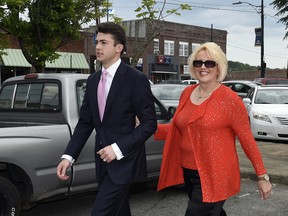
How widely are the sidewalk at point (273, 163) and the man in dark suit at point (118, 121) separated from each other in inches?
176

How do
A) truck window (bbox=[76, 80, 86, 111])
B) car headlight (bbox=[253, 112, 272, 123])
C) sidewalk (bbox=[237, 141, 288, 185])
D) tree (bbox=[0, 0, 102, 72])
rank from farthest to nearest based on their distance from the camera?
tree (bbox=[0, 0, 102, 72])
car headlight (bbox=[253, 112, 272, 123])
sidewalk (bbox=[237, 141, 288, 185])
truck window (bbox=[76, 80, 86, 111])

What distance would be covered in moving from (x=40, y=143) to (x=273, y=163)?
5088 millimetres

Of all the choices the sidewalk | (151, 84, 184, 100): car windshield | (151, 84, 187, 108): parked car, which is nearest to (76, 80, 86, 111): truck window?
the sidewalk

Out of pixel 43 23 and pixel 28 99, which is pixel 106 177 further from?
pixel 43 23

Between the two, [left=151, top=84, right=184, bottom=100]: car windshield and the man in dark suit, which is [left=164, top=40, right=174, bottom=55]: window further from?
the man in dark suit

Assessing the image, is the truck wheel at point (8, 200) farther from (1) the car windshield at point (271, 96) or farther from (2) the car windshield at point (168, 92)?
(1) the car windshield at point (271, 96)

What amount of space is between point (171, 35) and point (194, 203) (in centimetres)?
5506

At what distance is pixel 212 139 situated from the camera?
282 centimetres

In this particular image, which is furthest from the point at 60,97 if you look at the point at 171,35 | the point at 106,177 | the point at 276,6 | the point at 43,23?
the point at 171,35

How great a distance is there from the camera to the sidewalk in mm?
6936

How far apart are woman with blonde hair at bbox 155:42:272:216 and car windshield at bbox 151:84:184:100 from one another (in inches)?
376

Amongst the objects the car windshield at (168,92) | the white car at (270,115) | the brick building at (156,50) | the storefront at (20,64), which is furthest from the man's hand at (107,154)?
the brick building at (156,50)

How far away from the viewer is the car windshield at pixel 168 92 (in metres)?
12.6

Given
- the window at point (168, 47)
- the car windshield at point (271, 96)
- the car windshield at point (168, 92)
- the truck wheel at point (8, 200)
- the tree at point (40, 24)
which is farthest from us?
the window at point (168, 47)
